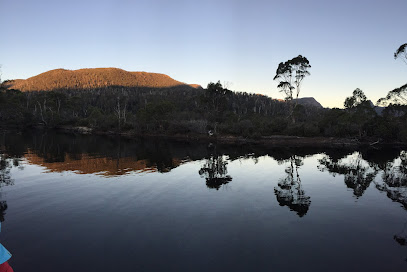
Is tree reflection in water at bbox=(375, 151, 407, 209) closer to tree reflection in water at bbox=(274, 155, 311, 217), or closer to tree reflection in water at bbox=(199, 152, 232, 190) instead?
tree reflection in water at bbox=(274, 155, 311, 217)

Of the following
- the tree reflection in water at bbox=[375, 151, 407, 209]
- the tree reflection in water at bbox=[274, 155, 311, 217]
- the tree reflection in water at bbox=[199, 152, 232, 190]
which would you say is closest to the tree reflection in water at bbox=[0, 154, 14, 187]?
the tree reflection in water at bbox=[199, 152, 232, 190]

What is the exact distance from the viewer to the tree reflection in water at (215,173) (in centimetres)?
1789

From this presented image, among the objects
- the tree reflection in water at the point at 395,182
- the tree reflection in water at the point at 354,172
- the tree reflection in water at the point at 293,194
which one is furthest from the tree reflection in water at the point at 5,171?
the tree reflection in water at the point at 395,182

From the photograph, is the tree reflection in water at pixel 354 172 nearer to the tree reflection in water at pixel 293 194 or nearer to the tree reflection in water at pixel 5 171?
the tree reflection in water at pixel 293 194

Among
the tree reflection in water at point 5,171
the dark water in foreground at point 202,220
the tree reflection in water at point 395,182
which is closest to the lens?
the dark water in foreground at point 202,220

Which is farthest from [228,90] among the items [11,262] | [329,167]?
[11,262]

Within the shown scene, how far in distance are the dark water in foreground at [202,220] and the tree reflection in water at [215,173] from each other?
91 millimetres

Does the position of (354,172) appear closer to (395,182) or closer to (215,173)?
(395,182)

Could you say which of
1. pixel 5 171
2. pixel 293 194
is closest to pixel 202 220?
pixel 293 194

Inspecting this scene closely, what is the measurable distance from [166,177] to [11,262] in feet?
39.8

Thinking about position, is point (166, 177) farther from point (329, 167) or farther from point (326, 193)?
Result: point (329, 167)

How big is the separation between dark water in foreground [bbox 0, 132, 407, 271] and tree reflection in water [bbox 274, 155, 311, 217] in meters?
0.07

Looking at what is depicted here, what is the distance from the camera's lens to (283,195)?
1477 centimetres

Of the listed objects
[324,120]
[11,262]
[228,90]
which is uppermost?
[228,90]
